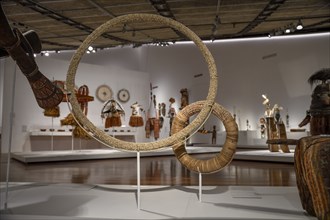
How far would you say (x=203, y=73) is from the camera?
11242 millimetres

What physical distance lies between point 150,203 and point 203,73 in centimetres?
926

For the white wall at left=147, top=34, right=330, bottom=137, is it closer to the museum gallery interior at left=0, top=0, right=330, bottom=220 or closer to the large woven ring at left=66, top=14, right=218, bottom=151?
the museum gallery interior at left=0, top=0, right=330, bottom=220

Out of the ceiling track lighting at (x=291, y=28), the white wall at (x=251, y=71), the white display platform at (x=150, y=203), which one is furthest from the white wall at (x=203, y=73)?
the white display platform at (x=150, y=203)

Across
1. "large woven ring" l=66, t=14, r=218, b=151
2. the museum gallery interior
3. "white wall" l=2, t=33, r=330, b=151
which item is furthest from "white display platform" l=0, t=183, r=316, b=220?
"white wall" l=2, t=33, r=330, b=151

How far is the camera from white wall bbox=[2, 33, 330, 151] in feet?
30.3

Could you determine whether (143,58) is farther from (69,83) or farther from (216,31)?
(69,83)

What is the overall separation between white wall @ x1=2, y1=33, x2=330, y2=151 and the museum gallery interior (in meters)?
0.04

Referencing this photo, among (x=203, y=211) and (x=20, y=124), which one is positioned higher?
(x=20, y=124)

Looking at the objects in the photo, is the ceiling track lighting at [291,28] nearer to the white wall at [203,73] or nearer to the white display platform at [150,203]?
the white wall at [203,73]

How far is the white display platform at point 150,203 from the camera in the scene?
2061 millimetres

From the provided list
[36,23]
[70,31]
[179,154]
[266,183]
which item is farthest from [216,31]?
[179,154]

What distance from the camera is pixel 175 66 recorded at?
11617 mm

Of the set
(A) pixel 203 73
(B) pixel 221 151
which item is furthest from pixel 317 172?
(A) pixel 203 73

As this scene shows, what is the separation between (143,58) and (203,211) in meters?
10.5
